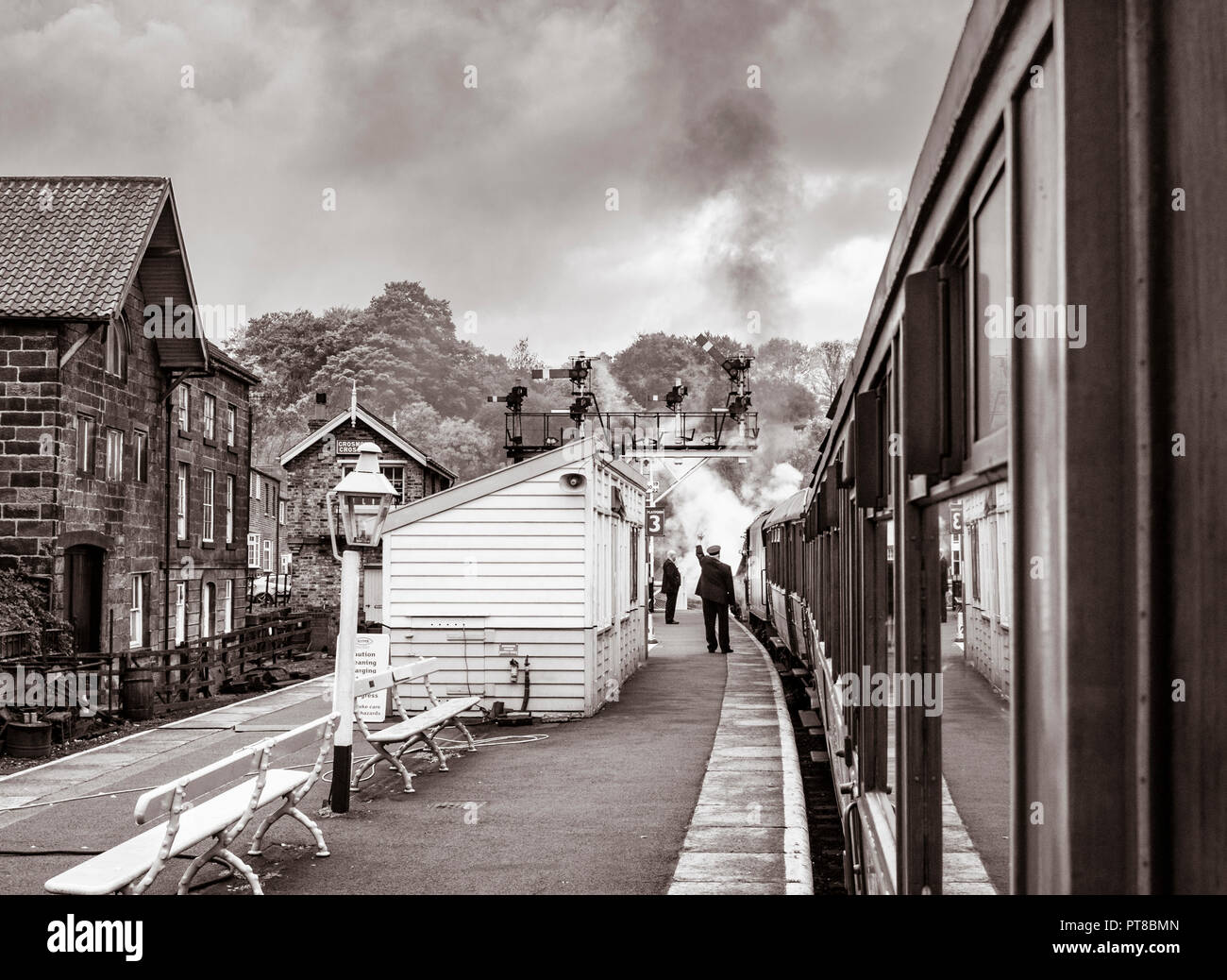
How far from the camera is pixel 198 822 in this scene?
267 inches

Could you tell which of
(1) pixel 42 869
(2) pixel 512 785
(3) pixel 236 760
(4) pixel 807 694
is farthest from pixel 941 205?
(4) pixel 807 694

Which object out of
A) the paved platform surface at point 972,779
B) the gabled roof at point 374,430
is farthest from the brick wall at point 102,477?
the paved platform surface at point 972,779

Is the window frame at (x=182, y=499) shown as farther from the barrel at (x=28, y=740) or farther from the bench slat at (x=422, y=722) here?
the bench slat at (x=422, y=722)

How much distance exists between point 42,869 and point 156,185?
17417 mm

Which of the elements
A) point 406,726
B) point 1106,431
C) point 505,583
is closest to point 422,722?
point 406,726

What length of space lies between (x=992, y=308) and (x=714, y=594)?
2102cm

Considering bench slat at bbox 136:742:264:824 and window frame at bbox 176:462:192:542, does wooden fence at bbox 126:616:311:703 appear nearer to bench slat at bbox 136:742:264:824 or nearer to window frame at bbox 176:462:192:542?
window frame at bbox 176:462:192:542

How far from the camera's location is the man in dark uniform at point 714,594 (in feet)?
73.7

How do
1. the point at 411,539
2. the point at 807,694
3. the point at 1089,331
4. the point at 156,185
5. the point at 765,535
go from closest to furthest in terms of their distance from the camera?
the point at 1089,331 < the point at 411,539 < the point at 807,694 < the point at 156,185 < the point at 765,535

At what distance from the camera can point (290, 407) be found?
84.8 m

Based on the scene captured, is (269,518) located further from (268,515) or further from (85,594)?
(85,594)

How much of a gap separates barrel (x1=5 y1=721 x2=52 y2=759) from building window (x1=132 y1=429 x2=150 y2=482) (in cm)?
1111

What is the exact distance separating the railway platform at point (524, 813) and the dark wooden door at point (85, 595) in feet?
22.0
